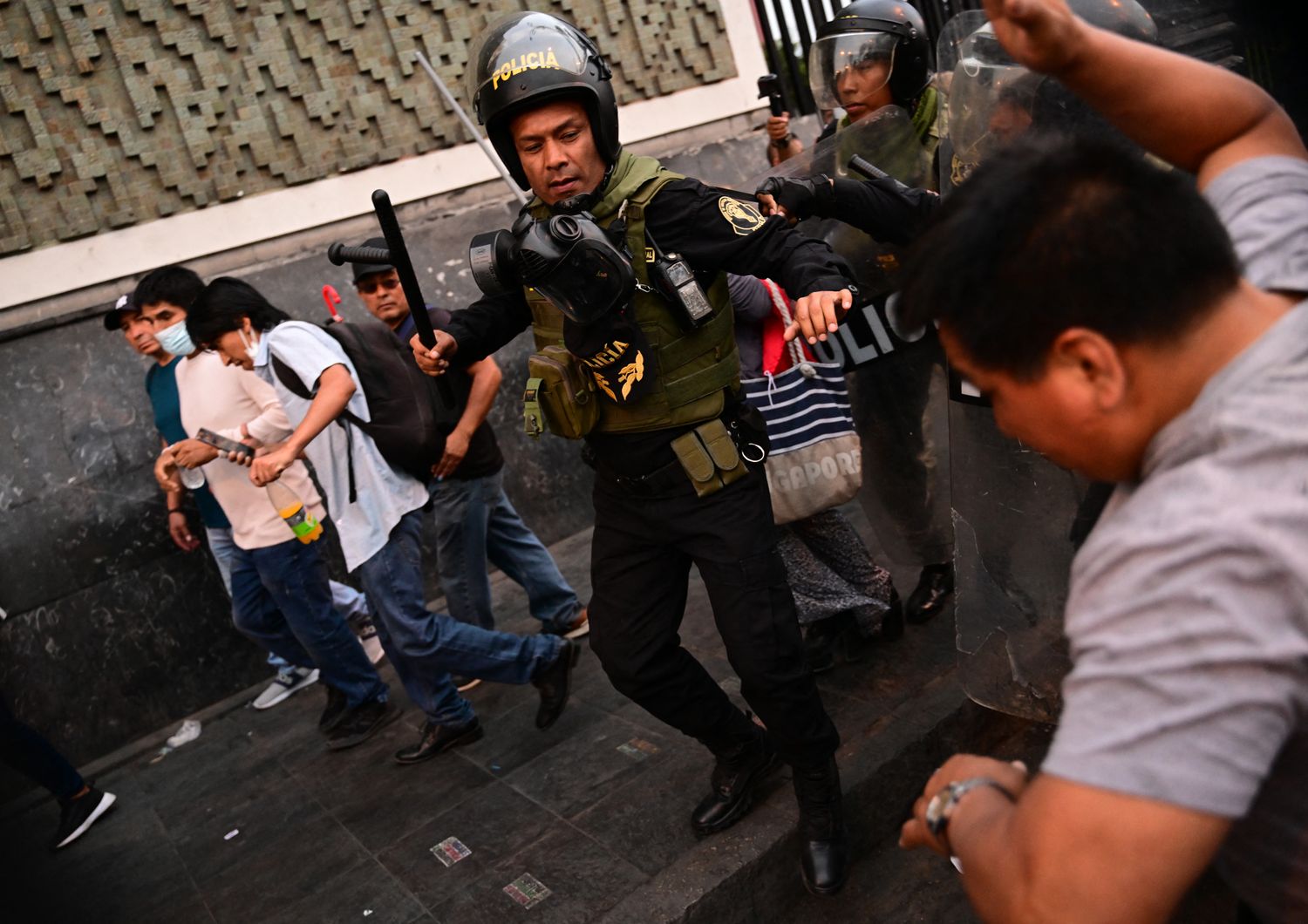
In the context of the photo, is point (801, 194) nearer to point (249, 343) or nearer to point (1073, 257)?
point (1073, 257)

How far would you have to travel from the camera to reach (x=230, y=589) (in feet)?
15.3

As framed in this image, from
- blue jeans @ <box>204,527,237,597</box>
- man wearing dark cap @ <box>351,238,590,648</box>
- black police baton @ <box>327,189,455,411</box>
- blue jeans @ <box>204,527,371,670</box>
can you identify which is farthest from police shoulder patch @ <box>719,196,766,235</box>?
blue jeans @ <box>204,527,237,597</box>

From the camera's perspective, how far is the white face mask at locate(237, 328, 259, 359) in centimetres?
398

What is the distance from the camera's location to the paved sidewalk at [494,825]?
2.88 meters

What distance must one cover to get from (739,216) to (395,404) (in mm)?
1825

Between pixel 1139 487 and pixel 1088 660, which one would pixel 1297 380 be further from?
pixel 1088 660

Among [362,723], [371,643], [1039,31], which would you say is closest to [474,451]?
[362,723]

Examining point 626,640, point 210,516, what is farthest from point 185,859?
point 626,640

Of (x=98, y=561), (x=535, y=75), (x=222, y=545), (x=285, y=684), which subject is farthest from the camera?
(x=285, y=684)

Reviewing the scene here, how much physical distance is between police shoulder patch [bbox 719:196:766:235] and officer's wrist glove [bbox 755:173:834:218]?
1.11ft

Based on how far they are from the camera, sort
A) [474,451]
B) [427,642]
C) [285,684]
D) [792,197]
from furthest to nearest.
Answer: [285,684] → [474,451] → [427,642] → [792,197]

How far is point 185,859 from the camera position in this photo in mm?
3873

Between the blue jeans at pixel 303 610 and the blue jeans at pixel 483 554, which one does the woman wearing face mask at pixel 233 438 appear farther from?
the blue jeans at pixel 483 554

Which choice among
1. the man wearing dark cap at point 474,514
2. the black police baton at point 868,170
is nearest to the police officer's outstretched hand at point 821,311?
the black police baton at point 868,170
